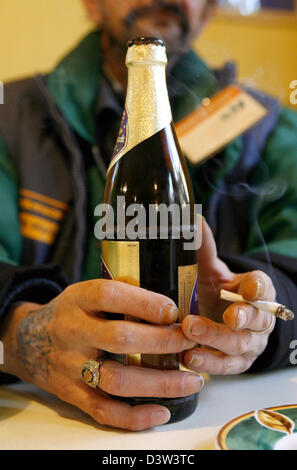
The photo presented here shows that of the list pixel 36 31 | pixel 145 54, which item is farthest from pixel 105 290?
pixel 36 31

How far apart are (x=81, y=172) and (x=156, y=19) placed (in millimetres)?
291

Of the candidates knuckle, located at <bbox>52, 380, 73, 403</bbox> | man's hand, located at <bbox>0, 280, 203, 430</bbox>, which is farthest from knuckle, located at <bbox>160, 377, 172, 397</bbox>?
knuckle, located at <bbox>52, 380, 73, 403</bbox>

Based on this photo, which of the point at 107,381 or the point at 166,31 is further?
the point at 166,31

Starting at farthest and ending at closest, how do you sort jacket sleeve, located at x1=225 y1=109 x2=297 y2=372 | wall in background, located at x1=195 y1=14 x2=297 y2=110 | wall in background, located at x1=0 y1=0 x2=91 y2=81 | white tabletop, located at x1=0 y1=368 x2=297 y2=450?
wall in background, located at x1=195 y1=14 x2=297 y2=110
wall in background, located at x1=0 y1=0 x2=91 y2=81
jacket sleeve, located at x1=225 y1=109 x2=297 y2=372
white tabletop, located at x1=0 y1=368 x2=297 y2=450

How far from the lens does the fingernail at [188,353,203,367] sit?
1.46 feet

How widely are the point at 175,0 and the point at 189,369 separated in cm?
65

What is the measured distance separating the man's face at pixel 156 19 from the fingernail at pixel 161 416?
548 mm

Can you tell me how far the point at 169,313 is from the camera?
16.1 inches

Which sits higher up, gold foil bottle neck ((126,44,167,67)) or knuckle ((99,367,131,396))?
gold foil bottle neck ((126,44,167,67))

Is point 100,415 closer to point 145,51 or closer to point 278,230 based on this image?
point 145,51

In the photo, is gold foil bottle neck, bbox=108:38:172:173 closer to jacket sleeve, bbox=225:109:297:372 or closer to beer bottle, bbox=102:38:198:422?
beer bottle, bbox=102:38:198:422

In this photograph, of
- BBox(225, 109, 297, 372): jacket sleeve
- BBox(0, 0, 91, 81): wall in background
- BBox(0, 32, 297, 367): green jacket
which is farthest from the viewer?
BBox(0, 0, 91, 81): wall in background

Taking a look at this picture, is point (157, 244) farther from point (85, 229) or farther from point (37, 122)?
point (37, 122)

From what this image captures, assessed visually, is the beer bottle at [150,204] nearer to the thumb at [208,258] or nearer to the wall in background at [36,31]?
the thumb at [208,258]
